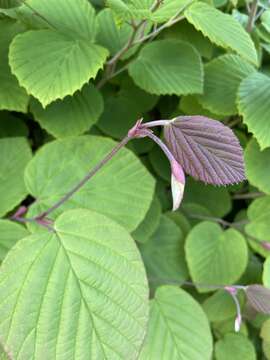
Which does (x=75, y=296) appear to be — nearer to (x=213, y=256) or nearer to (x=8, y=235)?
(x=8, y=235)

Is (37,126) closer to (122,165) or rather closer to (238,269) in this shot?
(122,165)

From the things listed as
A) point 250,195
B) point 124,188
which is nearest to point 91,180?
point 124,188

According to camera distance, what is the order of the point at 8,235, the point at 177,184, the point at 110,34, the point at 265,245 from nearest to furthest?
1. the point at 177,184
2. the point at 8,235
3. the point at 110,34
4. the point at 265,245

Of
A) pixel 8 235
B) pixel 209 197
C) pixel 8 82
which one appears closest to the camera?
pixel 8 235

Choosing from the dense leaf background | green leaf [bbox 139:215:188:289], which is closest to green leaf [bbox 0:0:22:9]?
the dense leaf background

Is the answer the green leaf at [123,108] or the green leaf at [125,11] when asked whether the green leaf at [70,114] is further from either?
the green leaf at [125,11]

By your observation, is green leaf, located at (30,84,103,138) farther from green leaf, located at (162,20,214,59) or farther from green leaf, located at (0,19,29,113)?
green leaf, located at (162,20,214,59)
